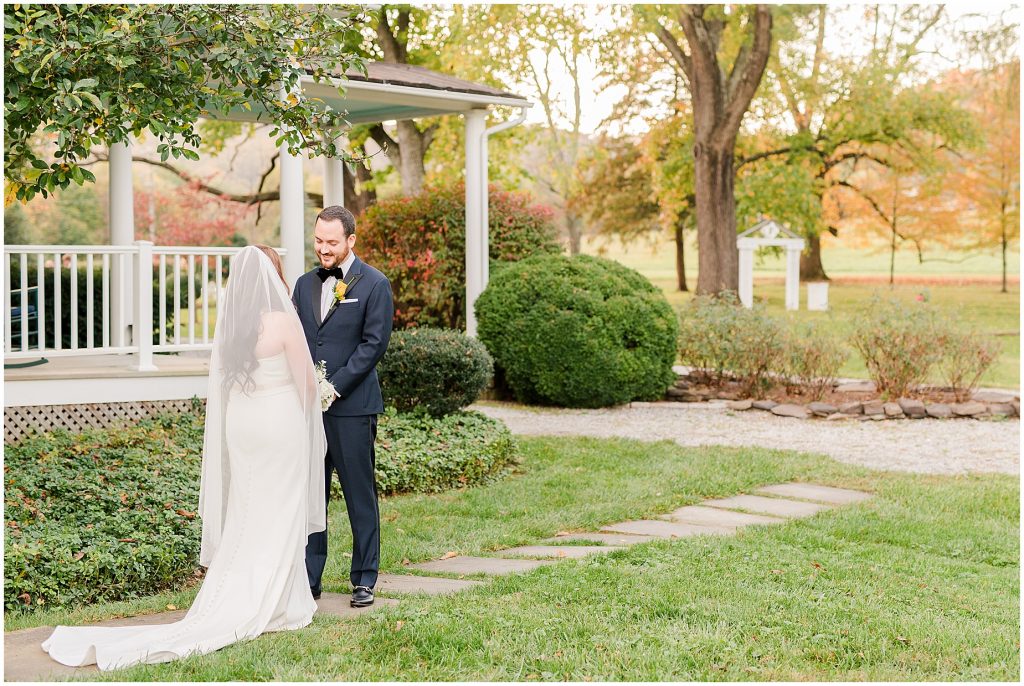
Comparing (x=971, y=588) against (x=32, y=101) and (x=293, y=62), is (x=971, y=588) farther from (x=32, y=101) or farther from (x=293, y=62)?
(x=32, y=101)

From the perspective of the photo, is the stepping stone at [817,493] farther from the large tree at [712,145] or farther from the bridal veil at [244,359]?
the large tree at [712,145]

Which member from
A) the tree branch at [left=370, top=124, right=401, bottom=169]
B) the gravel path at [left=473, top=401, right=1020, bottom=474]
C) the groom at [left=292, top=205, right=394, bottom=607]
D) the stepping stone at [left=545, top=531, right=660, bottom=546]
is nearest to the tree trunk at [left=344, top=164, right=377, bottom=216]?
the tree branch at [left=370, top=124, right=401, bottom=169]

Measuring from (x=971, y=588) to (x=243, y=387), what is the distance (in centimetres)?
374

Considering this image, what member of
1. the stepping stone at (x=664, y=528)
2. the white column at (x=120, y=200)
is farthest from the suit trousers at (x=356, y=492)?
the white column at (x=120, y=200)

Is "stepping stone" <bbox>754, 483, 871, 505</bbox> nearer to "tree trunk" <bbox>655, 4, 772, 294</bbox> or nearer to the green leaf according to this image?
the green leaf

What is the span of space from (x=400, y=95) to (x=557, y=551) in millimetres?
6833

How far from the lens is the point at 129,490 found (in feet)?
22.5

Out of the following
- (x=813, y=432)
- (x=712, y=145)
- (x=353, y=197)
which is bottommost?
(x=813, y=432)

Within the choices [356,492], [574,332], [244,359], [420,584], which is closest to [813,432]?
[574,332]

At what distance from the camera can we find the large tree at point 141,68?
17.5ft

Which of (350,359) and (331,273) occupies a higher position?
(331,273)

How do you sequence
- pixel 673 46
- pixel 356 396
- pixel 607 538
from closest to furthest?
pixel 356 396, pixel 607 538, pixel 673 46

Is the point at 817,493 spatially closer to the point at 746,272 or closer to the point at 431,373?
the point at 431,373

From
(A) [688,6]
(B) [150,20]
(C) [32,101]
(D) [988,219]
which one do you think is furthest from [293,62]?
(D) [988,219]
